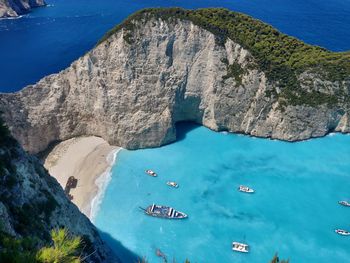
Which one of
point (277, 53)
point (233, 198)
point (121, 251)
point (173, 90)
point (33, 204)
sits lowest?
point (121, 251)

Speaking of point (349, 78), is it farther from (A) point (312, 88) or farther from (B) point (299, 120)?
(B) point (299, 120)

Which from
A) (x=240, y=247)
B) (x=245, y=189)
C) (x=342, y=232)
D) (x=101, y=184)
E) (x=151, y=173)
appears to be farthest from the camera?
(x=151, y=173)

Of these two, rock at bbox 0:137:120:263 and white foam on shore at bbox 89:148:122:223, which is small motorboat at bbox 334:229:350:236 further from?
white foam on shore at bbox 89:148:122:223

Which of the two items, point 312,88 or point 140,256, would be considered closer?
point 140,256

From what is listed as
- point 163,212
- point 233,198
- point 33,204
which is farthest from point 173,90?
point 33,204

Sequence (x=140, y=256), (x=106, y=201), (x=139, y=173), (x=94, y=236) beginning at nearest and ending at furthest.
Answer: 1. (x=94, y=236)
2. (x=140, y=256)
3. (x=106, y=201)
4. (x=139, y=173)

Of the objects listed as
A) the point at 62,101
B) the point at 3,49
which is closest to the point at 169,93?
the point at 62,101

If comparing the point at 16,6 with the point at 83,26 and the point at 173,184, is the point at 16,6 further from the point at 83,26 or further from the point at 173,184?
the point at 173,184

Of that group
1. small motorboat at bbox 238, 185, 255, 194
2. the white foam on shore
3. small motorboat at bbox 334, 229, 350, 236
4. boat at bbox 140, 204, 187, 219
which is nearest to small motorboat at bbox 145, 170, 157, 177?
the white foam on shore
